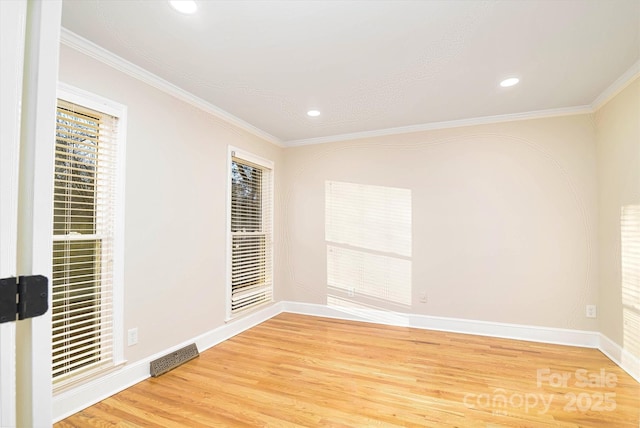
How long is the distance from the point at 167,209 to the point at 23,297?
Answer: 2.23 meters

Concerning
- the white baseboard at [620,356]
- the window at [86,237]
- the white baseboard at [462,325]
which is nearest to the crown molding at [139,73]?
the window at [86,237]

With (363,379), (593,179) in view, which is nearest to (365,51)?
(363,379)

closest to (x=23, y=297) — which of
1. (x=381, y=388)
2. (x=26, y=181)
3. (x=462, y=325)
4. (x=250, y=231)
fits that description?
(x=26, y=181)

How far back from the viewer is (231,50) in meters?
2.30

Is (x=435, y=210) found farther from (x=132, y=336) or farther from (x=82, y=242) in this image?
(x=82, y=242)

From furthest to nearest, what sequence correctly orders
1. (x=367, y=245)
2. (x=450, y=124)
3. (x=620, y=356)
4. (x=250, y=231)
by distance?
(x=367, y=245), (x=250, y=231), (x=450, y=124), (x=620, y=356)

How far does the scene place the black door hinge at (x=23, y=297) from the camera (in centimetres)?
69

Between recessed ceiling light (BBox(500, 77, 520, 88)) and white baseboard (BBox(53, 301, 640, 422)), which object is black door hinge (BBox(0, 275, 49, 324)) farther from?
recessed ceiling light (BBox(500, 77, 520, 88))

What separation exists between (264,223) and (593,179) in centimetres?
400

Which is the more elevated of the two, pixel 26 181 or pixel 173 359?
pixel 26 181

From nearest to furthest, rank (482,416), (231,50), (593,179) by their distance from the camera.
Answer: (482,416) → (231,50) → (593,179)

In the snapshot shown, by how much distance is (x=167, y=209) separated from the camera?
111 inches

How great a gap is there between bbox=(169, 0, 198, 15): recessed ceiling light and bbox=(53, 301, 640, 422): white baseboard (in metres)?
2.61

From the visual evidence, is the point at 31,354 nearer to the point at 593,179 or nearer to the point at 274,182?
the point at 274,182
